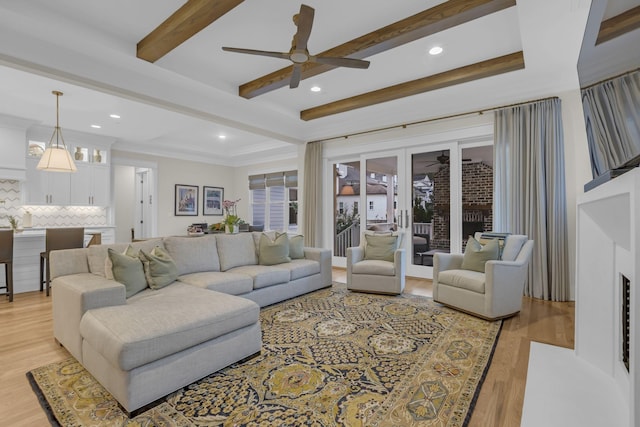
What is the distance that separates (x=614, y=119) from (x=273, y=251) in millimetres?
3447

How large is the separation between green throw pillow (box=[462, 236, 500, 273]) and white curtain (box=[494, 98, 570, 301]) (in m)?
0.86

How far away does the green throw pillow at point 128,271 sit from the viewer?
253 centimetres

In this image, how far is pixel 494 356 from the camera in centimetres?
240

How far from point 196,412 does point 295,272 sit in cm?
228

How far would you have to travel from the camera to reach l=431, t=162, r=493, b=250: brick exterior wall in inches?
181

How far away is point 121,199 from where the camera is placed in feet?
26.2

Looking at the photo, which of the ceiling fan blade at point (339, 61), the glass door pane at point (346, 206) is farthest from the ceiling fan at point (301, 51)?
the glass door pane at point (346, 206)

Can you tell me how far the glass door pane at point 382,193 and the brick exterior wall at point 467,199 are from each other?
2.27 ft

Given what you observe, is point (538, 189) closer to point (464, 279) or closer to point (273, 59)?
point (464, 279)

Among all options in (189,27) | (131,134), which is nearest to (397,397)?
(189,27)

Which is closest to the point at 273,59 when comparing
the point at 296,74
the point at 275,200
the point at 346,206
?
the point at 296,74

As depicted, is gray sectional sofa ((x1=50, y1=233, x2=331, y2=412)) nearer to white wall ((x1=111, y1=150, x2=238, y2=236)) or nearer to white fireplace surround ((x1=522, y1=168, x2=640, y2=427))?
white fireplace surround ((x1=522, y1=168, x2=640, y2=427))

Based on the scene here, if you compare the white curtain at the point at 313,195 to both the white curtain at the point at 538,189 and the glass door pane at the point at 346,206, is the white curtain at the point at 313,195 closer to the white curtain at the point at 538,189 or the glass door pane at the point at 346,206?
the glass door pane at the point at 346,206

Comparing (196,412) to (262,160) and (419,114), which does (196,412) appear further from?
(262,160)
